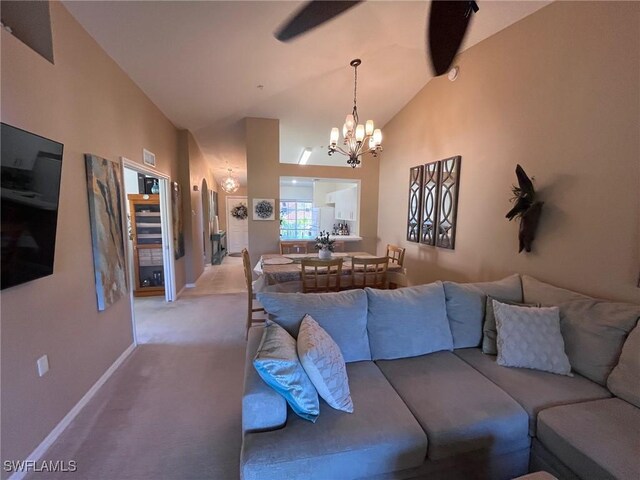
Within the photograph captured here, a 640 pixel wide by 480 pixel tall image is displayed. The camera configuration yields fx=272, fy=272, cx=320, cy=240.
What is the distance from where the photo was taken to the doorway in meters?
4.23

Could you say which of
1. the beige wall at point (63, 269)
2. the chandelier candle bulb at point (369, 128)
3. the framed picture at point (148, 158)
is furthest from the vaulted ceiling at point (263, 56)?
the chandelier candle bulb at point (369, 128)

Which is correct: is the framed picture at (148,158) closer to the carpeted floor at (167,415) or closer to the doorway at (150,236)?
the doorway at (150,236)

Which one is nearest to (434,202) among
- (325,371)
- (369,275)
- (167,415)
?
(369,275)

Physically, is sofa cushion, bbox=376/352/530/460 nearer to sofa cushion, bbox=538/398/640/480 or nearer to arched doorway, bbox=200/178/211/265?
sofa cushion, bbox=538/398/640/480

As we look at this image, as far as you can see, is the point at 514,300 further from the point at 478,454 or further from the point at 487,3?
the point at 487,3

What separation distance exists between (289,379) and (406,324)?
3.33ft

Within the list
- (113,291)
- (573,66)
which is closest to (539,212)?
(573,66)

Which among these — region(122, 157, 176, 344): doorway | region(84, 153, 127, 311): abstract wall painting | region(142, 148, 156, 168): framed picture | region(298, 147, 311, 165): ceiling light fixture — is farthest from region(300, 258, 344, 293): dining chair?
region(298, 147, 311, 165): ceiling light fixture

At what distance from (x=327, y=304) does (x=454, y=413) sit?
92 cm

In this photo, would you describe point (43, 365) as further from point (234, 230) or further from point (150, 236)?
point (234, 230)

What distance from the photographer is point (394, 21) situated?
120 inches

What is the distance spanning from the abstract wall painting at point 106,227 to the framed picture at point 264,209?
7.13 ft

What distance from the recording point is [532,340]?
1845 millimetres

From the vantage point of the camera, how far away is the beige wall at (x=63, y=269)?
151 cm
